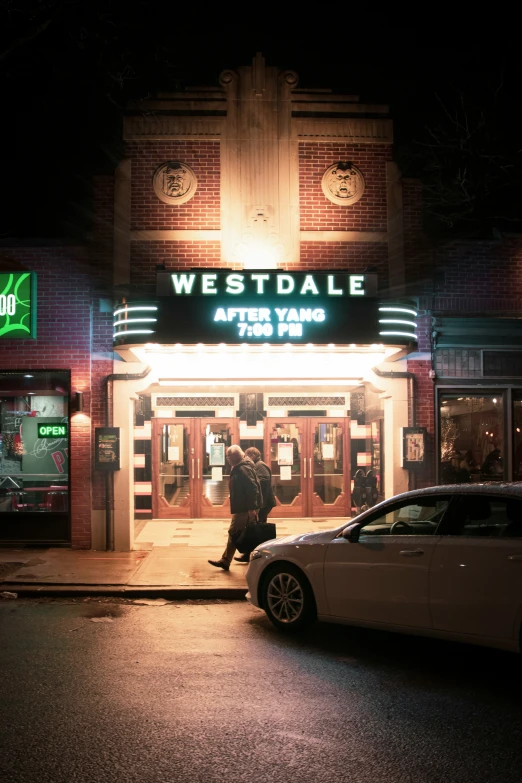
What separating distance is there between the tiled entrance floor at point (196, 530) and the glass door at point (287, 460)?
0.44 m

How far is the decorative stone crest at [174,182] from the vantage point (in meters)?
12.1

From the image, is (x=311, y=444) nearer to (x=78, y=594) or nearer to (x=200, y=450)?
(x=200, y=450)

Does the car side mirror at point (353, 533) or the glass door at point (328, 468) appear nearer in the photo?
the car side mirror at point (353, 533)

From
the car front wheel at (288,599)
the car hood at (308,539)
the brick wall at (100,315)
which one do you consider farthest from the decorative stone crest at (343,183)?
the car front wheel at (288,599)

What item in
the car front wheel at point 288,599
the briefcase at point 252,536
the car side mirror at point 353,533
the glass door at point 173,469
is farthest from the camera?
the glass door at point 173,469

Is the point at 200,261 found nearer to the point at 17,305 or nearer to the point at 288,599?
the point at 17,305

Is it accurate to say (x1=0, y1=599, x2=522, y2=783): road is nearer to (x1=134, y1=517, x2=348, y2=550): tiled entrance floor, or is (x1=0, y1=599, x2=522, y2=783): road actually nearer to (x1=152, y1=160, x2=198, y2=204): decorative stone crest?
(x1=134, y1=517, x2=348, y2=550): tiled entrance floor

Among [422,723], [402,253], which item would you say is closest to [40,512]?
[402,253]

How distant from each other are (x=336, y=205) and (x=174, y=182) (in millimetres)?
2951

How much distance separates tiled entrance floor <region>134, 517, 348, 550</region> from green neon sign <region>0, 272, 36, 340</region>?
167 inches

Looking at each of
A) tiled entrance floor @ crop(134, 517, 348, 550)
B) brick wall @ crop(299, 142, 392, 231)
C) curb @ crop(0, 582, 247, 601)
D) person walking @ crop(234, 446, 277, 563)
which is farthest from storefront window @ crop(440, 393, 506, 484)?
curb @ crop(0, 582, 247, 601)

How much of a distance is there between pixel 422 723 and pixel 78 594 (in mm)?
5521

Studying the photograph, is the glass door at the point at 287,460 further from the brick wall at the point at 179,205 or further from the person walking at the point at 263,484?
the brick wall at the point at 179,205

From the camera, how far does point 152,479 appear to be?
1489 centimetres
